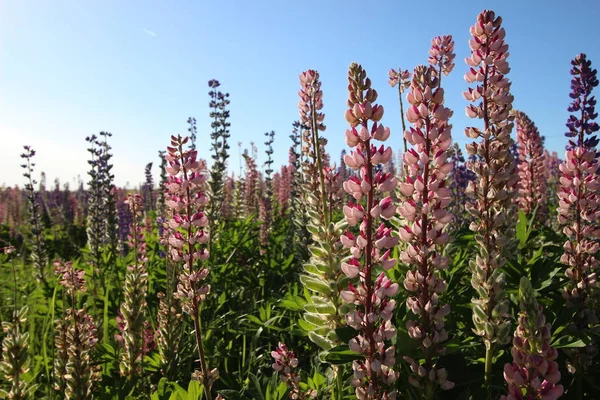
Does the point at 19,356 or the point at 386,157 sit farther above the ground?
the point at 386,157

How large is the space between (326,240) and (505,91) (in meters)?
1.00

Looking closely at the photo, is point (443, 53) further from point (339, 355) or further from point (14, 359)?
point (14, 359)

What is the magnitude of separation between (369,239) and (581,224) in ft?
5.04

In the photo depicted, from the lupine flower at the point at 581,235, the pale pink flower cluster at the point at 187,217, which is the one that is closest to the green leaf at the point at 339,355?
the pale pink flower cluster at the point at 187,217

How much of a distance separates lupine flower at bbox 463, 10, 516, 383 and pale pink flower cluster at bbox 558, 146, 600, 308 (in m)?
0.43

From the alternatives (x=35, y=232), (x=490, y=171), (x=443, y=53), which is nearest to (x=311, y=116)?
(x=443, y=53)

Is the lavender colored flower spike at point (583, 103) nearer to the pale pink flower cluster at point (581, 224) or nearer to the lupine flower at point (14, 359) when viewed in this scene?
the pale pink flower cluster at point (581, 224)

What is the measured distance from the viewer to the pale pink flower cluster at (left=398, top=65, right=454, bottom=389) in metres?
1.44

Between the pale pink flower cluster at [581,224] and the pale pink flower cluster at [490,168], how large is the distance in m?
0.44

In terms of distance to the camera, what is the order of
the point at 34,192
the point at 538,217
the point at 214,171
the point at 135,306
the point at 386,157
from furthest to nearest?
the point at 34,192, the point at 214,171, the point at 538,217, the point at 135,306, the point at 386,157

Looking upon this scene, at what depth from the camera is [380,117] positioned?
1333 millimetres

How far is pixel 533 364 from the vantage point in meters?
1.09

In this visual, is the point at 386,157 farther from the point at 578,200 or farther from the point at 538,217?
the point at 538,217

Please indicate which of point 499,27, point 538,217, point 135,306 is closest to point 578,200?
point 499,27
